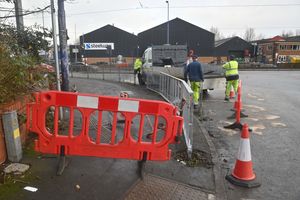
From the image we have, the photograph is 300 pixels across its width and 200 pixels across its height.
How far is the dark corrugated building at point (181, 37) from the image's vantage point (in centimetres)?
5844

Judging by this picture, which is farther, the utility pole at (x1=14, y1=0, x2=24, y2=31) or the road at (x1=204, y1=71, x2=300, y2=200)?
the utility pole at (x1=14, y1=0, x2=24, y2=31)

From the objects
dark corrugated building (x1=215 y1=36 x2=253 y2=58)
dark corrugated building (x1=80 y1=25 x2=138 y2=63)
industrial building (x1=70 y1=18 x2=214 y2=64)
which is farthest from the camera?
dark corrugated building (x1=215 y1=36 x2=253 y2=58)

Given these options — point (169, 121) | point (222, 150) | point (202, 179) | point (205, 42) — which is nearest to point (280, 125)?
point (222, 150)

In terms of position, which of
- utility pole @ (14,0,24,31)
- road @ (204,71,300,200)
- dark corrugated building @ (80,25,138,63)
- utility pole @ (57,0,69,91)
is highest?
dark corrugated building @ (80,25,138,63)

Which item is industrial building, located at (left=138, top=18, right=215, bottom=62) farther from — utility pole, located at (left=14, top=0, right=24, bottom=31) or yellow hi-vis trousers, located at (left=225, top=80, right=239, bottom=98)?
utility pole, located at (left=14, top=0, right=24, bottom=31)

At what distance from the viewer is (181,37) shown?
59.9 metres

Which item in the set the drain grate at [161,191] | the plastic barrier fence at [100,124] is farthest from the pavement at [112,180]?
the plastic barrier fence at [100,124]

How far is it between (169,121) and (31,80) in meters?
3.09

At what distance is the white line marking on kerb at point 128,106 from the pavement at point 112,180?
3.45 feet

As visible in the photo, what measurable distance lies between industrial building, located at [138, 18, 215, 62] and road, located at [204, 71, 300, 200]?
48778mm

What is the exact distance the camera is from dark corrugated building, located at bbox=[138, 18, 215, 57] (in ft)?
192

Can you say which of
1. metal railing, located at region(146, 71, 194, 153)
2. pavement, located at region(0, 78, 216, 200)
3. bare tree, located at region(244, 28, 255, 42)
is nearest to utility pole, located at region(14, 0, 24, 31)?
metal railing, located at region(146, 71, 194, 153)

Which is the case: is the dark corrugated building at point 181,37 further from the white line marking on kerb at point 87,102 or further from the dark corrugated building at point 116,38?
the white line marking on kerb at point 87,102

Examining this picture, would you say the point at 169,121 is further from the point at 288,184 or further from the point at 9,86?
the point at 9,86
